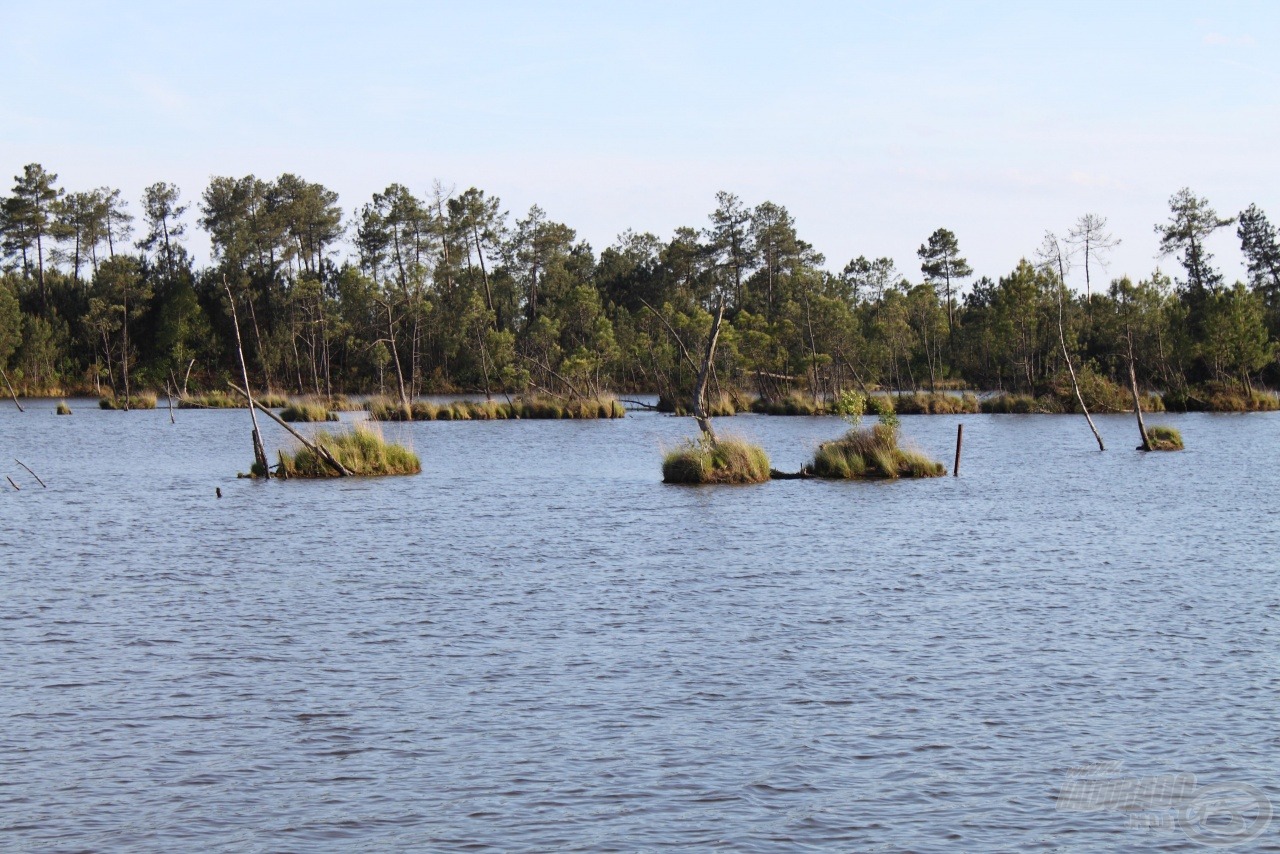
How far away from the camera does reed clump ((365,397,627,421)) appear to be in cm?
7406

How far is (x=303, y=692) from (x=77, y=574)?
9.16m

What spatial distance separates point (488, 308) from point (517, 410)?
136ft

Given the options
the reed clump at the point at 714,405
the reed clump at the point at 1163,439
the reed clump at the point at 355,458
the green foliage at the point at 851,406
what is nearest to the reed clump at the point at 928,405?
the reed clump at the point at 714,405

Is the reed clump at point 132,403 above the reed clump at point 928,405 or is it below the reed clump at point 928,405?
above

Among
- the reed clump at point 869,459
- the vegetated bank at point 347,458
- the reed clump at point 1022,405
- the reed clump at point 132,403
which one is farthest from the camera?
the reed clump at point 132,403

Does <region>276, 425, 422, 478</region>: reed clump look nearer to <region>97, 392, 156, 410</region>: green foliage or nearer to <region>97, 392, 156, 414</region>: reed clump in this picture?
<region>97, 392, 156, 410</region>: green foliage

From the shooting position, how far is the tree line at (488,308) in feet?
297

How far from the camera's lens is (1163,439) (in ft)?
161

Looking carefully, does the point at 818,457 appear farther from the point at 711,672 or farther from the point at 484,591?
the point at 711,672

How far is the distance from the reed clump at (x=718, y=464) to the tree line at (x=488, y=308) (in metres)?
50.0

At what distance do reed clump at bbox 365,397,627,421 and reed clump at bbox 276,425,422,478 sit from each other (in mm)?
34915

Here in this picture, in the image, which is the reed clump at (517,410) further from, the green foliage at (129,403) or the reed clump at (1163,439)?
the reed clump at (1163,439)

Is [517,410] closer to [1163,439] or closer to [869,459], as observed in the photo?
[1163,439]

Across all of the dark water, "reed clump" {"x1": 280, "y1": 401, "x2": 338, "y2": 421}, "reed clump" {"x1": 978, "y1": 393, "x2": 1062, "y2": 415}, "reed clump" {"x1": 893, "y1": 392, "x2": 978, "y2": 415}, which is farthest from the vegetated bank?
"reed clump" {"x1": 978, "y1": 393, "x2": 1062, "y2": 415}
